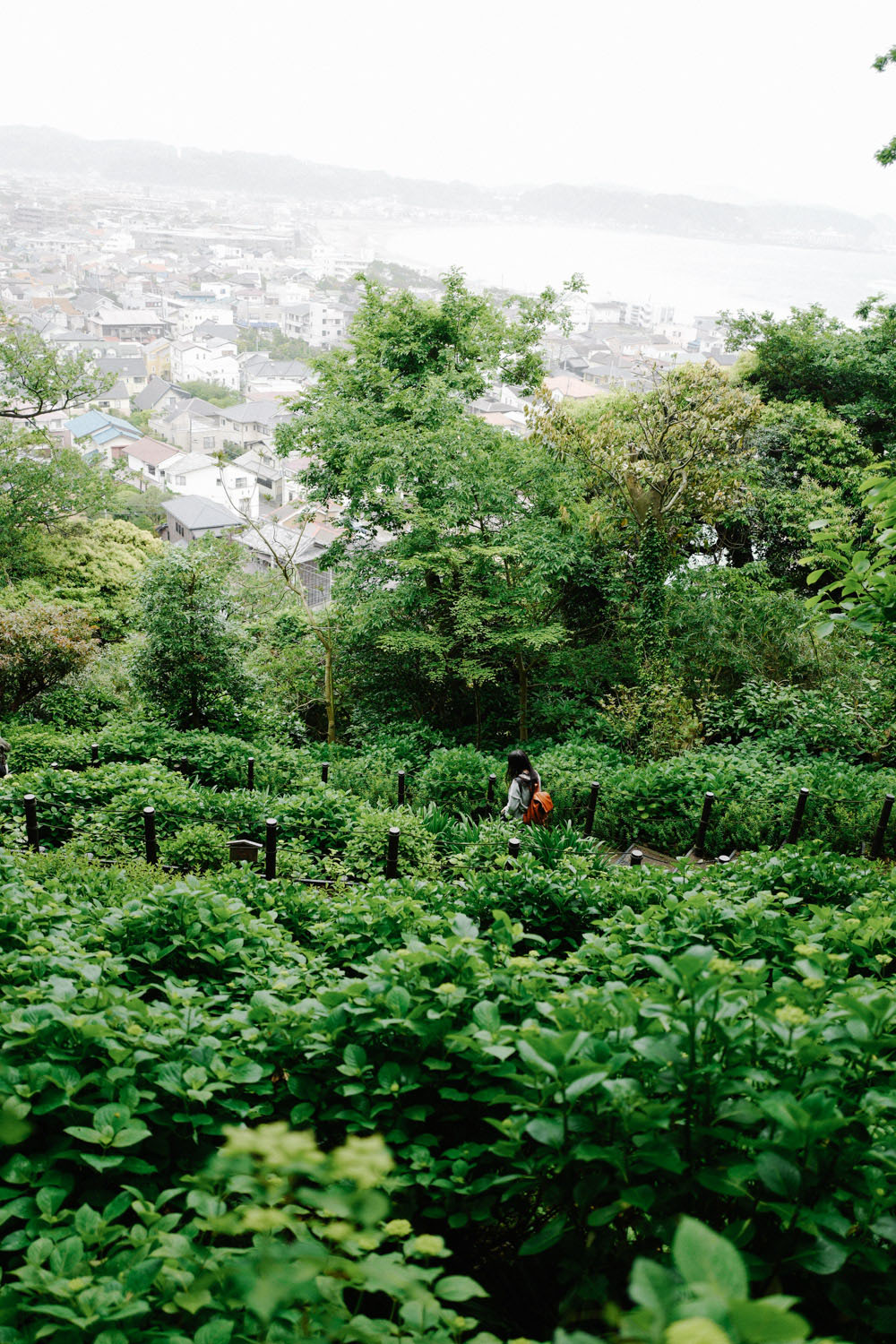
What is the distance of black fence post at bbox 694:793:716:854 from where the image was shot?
6.84 m

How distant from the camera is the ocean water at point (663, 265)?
3269 centimetres

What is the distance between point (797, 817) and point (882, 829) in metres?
0.61

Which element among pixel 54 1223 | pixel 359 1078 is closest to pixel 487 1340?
pixel 359 1078

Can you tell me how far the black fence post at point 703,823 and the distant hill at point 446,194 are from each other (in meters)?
75.5

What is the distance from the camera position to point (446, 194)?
165 metres

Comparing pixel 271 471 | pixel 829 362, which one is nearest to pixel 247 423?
pixel 271 471

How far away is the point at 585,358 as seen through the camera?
69.0 meters

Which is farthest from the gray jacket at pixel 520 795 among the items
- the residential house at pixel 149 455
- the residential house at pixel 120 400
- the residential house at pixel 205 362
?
the residential house at pixel 205 362

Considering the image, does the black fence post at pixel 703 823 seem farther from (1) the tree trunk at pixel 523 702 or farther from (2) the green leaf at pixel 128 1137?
(2) the green leaf at pixel 128 1137

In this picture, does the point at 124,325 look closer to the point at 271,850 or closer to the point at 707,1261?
the point at 271,850

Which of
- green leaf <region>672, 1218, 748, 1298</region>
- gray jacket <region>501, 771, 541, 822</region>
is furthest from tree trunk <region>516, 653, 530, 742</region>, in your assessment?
green leaf <region>672, 1218, 748, 1298</region>

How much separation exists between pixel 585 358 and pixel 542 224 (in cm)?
6224

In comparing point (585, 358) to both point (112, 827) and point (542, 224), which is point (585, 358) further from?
point (112, 827)

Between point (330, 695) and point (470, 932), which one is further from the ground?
point (470, 932)
